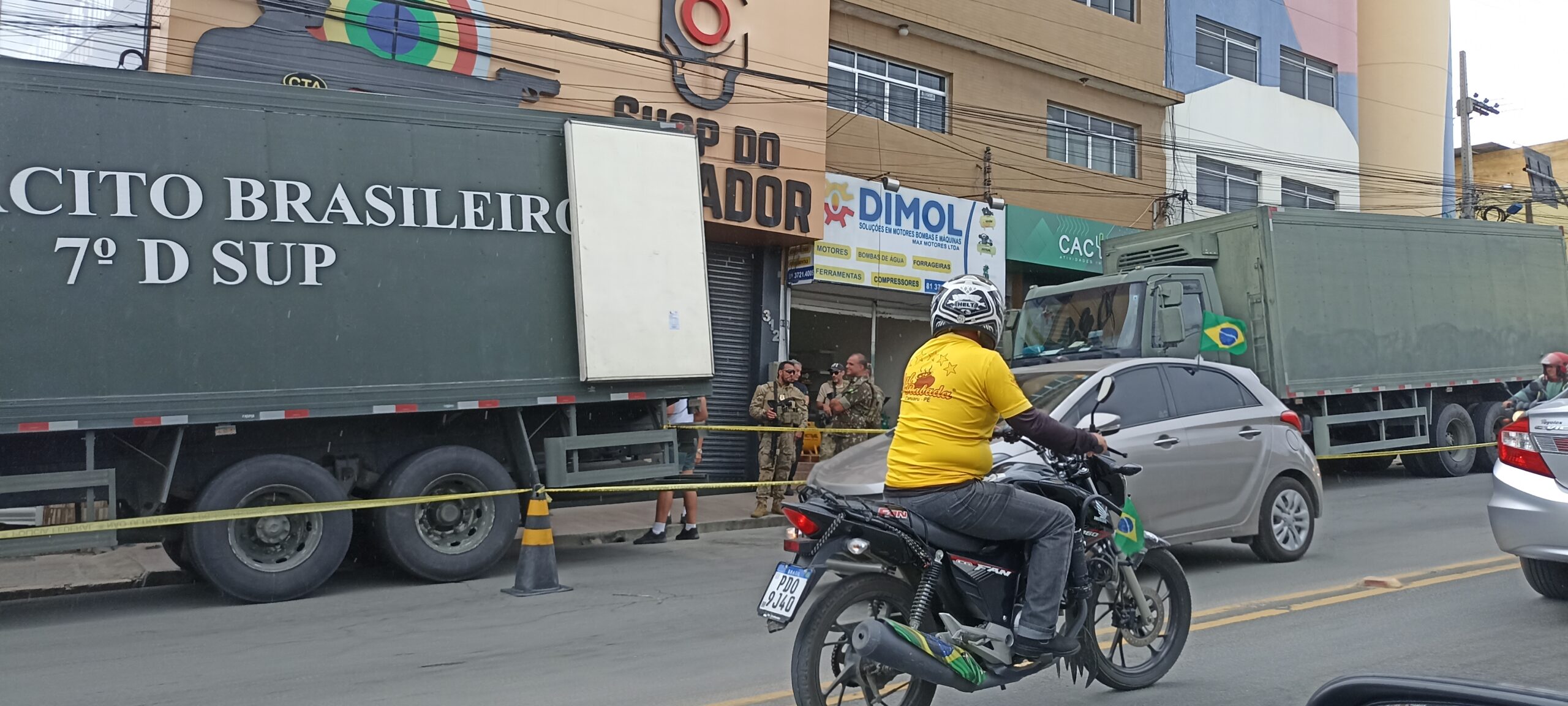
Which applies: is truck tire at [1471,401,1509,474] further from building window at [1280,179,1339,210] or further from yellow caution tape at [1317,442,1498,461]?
building window at [1280,179,1339,210]

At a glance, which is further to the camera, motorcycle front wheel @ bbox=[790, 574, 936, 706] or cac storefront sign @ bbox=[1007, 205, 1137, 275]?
cac storefront sign @ bbox=[1007, 205, 1137, 275]

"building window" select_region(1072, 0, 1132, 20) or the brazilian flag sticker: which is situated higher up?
"building window" select_region(1072, 0, 1132, 20)

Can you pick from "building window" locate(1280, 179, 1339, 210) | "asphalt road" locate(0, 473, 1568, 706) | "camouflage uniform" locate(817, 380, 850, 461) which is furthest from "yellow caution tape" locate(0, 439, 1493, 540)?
"building window" locate(1280, 179, 1339, 210)

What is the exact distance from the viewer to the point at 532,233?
9.85 meters

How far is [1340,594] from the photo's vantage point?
7773mm

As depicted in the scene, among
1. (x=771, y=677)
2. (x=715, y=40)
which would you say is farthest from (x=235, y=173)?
(x=715, y=40)

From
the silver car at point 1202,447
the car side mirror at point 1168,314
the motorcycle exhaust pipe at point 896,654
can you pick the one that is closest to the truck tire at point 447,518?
the silver car at point 1202,447

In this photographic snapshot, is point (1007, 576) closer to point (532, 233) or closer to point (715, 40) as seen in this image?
point (532, 233)

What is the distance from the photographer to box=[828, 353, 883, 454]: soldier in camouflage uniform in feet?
44.9

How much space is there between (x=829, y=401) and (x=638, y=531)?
107 inches

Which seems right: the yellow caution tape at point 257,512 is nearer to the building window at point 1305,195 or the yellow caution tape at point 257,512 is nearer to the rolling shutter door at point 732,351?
the rolling shutter door at point 732,351

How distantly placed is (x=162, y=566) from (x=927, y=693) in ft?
27.0

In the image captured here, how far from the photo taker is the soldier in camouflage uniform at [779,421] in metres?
13.4

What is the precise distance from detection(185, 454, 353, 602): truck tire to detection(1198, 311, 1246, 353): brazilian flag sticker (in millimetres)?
8992
